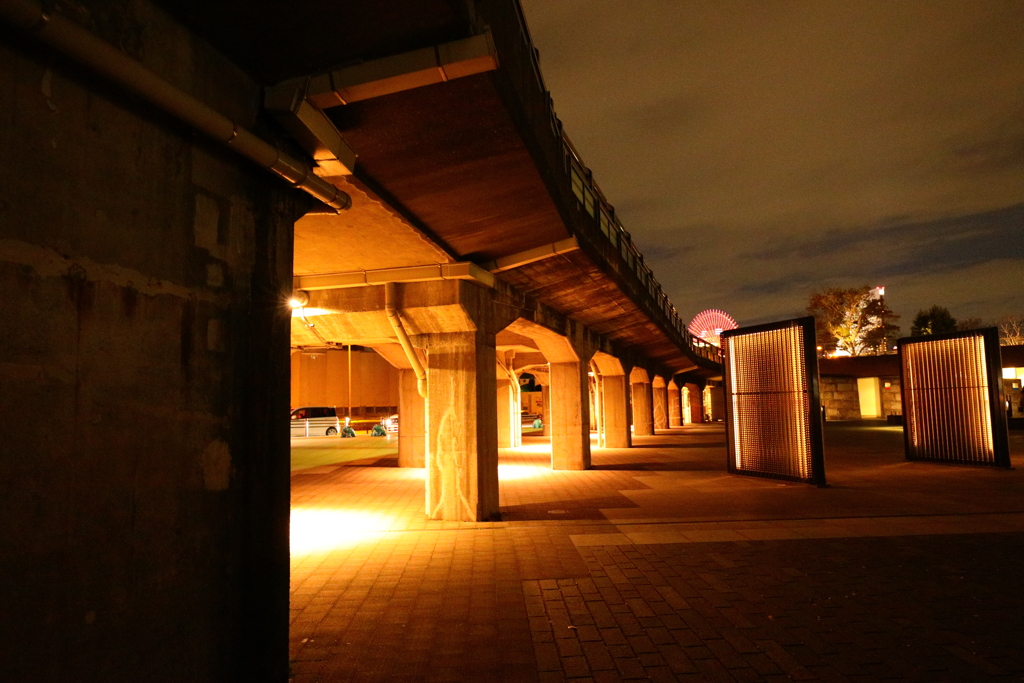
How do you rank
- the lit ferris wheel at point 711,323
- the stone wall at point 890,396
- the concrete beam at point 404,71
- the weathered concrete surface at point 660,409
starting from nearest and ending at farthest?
the concrete beam at point 404,71, the weathered concrete surface at point 660,409, the stone wall at point 890,396, the lit ferris wheel at point 711,323

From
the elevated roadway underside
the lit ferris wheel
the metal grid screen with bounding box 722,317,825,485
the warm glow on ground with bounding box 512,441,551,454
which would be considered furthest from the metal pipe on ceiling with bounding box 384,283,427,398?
the lit ferris wheel

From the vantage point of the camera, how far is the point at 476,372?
9977 mm

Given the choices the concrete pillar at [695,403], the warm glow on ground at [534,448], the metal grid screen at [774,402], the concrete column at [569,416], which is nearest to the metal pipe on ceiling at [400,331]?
the concrete column at [569,416]

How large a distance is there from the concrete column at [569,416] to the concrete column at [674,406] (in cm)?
2721

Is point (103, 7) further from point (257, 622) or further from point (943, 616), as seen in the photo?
point (943, 616)

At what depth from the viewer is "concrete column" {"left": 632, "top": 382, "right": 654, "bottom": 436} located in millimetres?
31984

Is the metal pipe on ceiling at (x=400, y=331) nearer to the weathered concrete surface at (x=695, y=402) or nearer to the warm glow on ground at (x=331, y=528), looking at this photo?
the warm glow on ground at (x=331, y=528)

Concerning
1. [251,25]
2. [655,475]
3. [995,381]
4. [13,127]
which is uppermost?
[251,25]

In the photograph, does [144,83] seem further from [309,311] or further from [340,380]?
[340,380]

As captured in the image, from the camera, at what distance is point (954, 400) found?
1650cm

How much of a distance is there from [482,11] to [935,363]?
17520mm

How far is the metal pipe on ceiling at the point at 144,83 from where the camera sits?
248 centimetres

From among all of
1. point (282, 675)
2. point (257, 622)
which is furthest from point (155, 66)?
point (282, 675)

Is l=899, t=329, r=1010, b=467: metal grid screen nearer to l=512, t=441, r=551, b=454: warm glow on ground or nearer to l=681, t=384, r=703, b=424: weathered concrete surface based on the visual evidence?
l=512, t=441, r=551, b=454: warm glow on ground
